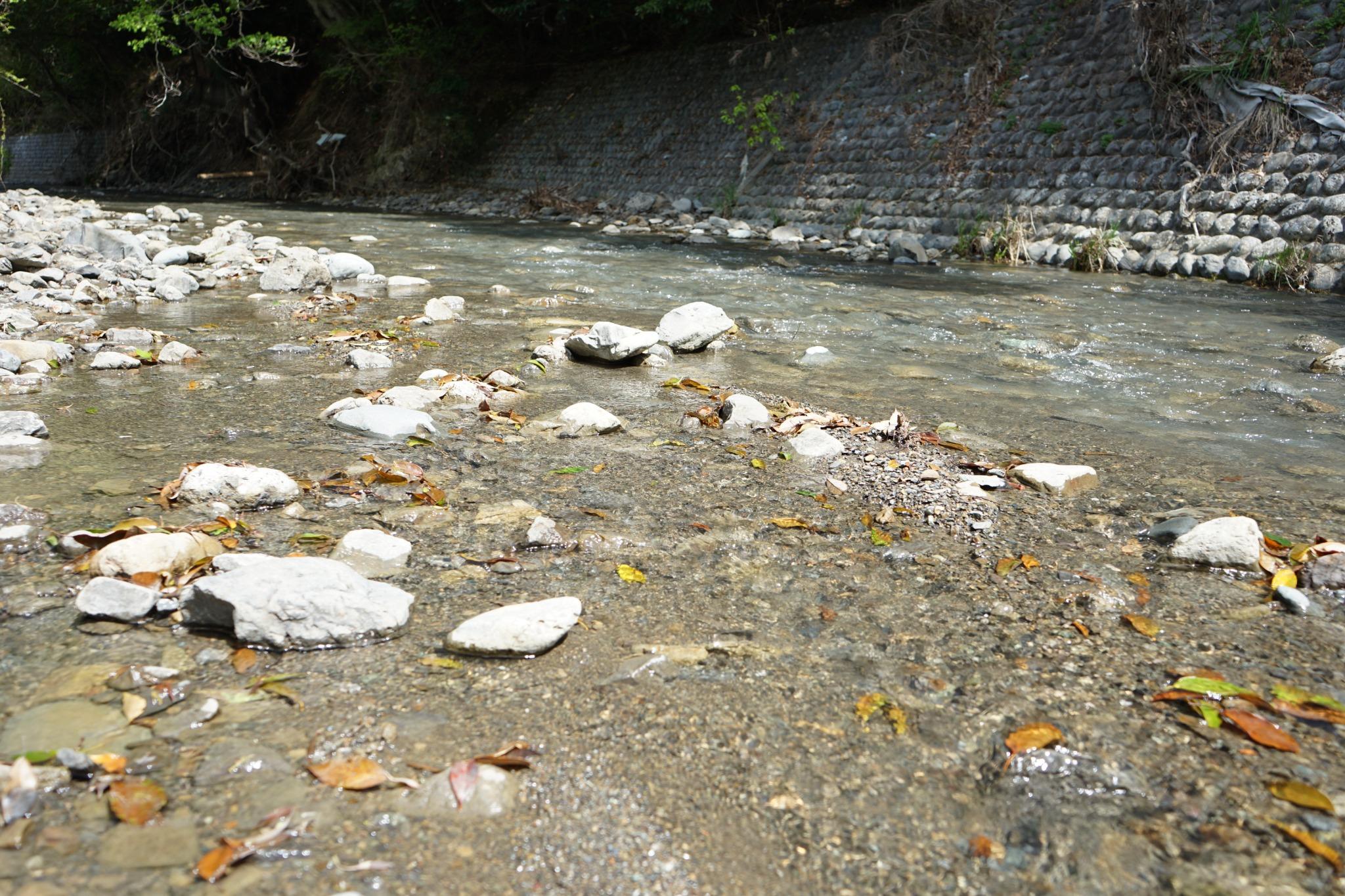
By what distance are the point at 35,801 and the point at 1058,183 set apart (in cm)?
1028

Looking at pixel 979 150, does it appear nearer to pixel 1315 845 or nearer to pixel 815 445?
pixel 815 445

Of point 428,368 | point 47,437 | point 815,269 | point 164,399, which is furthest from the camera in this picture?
point 815,269

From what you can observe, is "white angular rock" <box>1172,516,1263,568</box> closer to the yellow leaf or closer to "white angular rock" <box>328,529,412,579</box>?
the yellow leaf

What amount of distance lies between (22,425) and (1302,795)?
3.35 meters

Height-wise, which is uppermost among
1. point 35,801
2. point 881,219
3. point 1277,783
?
point 881,219

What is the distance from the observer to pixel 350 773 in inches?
55.5

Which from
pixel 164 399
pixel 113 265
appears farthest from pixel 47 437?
pixel 113 265

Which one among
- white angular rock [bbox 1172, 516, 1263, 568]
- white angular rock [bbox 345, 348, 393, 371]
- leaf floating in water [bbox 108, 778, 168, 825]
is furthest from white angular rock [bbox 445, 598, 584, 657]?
white angular rock [bbox 345, 348, 393, 371]

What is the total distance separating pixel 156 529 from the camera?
7.03 ft

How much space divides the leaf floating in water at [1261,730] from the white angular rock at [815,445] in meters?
1.55

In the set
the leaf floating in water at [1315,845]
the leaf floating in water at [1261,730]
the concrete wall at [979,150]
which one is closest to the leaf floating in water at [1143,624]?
the leaf floating in water at [1261,730]

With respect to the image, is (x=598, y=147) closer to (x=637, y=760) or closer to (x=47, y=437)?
(x=47, y=437)

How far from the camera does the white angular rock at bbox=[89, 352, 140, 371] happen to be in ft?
13.1

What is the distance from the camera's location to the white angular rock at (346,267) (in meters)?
6.99
